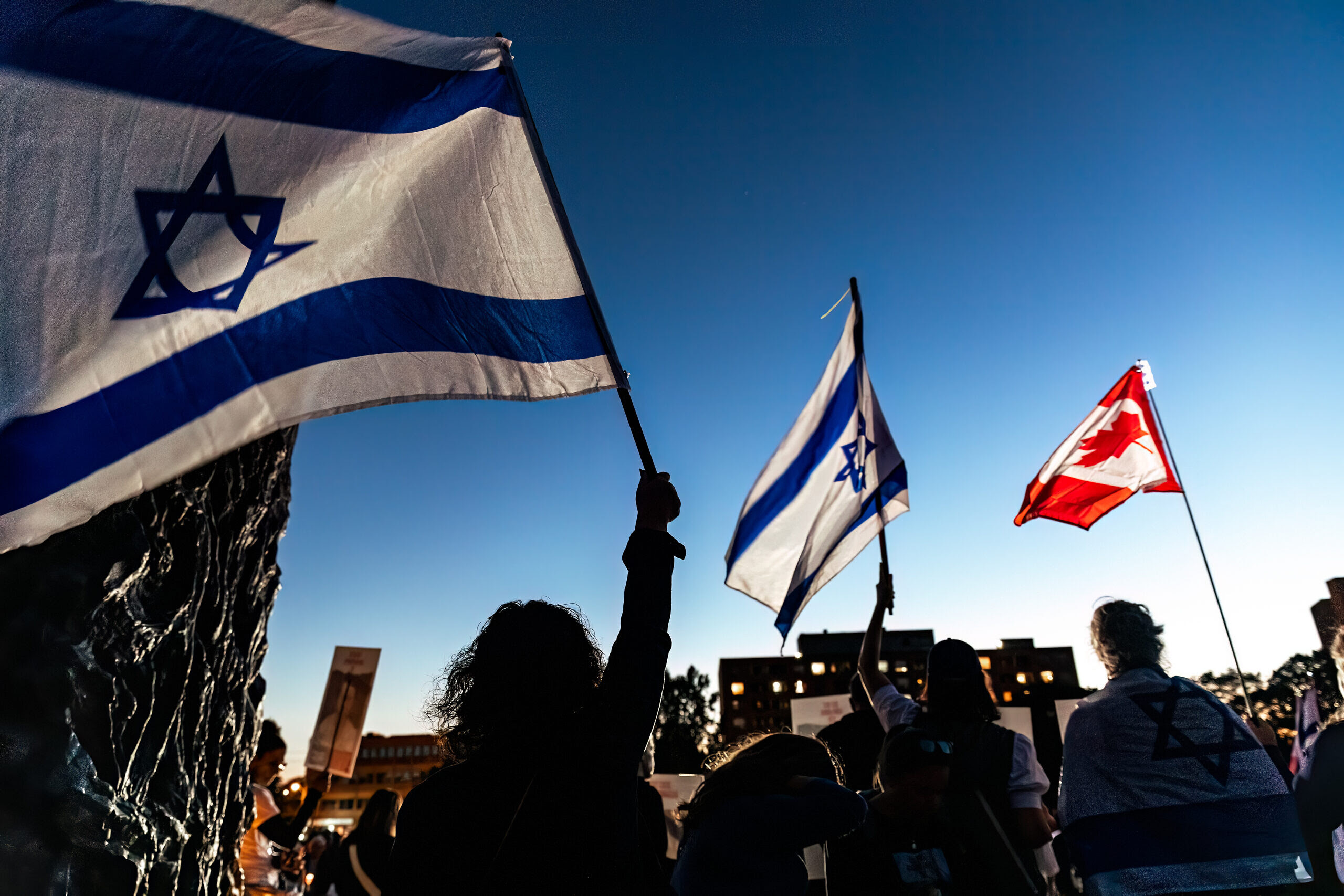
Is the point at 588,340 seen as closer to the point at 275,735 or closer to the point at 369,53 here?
the point at 369,53

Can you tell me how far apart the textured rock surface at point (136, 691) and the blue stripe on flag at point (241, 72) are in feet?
4.66

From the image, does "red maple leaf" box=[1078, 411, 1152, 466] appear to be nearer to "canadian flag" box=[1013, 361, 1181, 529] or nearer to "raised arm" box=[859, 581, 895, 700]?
"canadian flag" box=[1013, 361, 1181, 529]

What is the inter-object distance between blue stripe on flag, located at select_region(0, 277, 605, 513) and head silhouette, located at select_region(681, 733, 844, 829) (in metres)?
1.41

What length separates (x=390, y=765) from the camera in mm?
110062

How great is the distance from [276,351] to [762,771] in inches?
75.8

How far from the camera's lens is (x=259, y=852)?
229 inches

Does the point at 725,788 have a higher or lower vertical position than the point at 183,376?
lower

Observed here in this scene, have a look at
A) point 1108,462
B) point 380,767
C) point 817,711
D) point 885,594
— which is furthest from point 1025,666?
point 885,594

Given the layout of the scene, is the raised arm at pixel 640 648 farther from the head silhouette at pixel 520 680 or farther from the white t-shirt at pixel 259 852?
the white t-shirt at pixel 259 852

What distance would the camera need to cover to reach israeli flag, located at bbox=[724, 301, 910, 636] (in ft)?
18.9

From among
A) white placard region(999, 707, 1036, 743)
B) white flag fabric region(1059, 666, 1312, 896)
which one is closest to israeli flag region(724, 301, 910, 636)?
white flag fabric region(1059, 666, 1312, 896)

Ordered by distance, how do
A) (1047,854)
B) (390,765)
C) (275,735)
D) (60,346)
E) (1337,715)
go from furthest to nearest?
(390,765)
(275,735)
(1047,854)
(1337,715)
(60,346)

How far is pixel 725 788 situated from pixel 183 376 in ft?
6.45

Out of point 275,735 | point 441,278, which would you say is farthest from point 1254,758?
point 275,735
